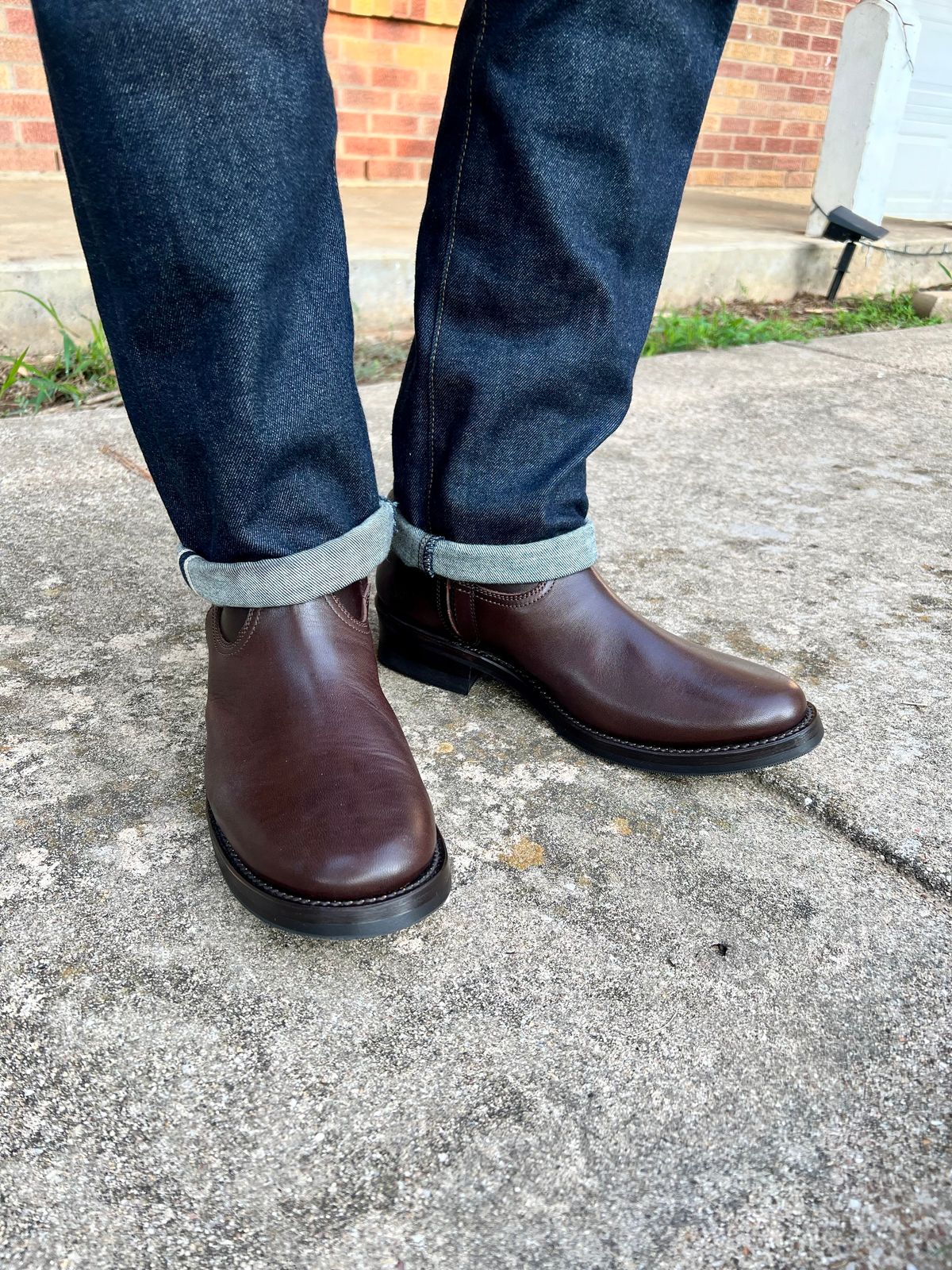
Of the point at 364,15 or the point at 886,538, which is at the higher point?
the point at 364,15

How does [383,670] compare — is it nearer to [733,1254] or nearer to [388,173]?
[733,1254]

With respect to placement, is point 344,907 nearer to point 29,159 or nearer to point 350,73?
point 29,159

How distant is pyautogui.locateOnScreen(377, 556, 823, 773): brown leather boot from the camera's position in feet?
3.40

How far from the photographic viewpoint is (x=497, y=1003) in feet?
→ 2.57

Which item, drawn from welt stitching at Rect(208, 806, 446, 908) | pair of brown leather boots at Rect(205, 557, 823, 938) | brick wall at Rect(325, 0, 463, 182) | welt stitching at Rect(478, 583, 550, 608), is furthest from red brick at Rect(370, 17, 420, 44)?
welt stitching at Rect(208, 806, 446, 908)

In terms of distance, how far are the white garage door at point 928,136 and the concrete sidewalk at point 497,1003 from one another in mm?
3960

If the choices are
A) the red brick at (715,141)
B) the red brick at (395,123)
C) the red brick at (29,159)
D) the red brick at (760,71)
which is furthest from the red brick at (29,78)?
the red brick at (760,71)

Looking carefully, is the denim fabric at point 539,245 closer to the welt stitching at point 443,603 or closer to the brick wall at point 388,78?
the welt stitching at point 443,603

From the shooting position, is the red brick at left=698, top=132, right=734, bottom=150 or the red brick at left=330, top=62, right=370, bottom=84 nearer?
the red brick at left=330, top=62, right=370, bottom=84

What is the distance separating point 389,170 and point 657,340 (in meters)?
1.63

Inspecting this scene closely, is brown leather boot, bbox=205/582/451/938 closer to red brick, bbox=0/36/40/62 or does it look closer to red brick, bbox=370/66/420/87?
red brick, bbox=0/36/40/62

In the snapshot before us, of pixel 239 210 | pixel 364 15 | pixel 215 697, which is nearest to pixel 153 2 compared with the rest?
pixel 239 210

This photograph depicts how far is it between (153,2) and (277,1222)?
2.63 feet

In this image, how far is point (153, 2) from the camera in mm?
713
